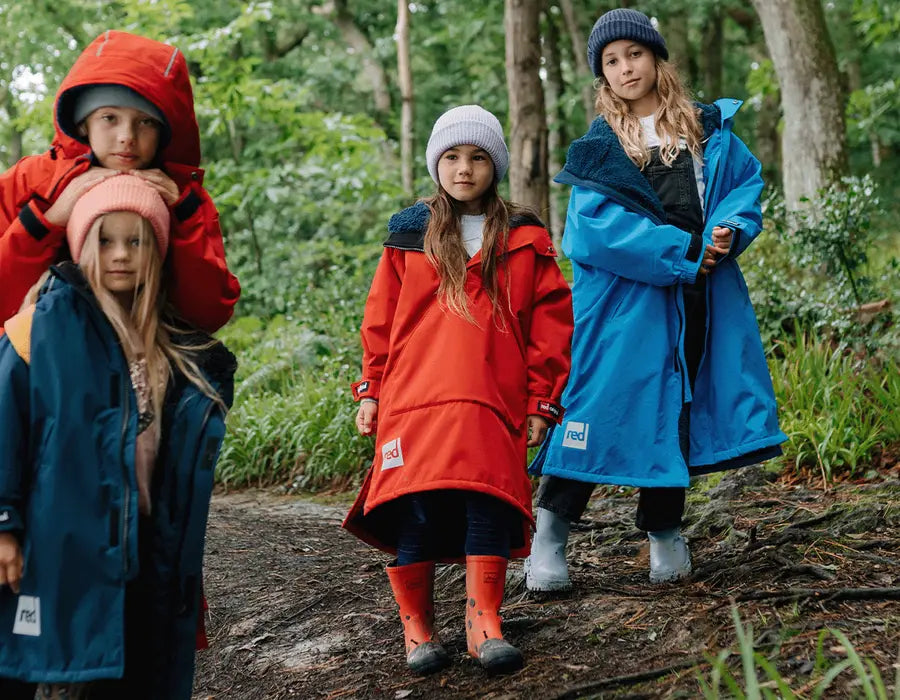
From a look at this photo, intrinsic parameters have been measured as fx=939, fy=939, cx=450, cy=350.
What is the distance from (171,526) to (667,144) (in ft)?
7.60

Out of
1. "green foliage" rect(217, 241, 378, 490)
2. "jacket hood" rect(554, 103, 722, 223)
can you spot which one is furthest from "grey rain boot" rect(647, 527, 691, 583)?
"green foliage" rect(217, 241, 378, 490)

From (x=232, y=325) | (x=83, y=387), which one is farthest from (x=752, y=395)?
(x=232, y=325)

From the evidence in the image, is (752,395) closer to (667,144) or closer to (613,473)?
(613,473)

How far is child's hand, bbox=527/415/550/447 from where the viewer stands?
3127 millimetres

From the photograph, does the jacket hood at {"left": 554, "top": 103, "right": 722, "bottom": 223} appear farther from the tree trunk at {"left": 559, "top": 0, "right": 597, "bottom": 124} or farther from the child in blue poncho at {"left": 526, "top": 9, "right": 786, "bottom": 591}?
the tree trunk at {"left": 559, "top": 0, "right": 597, "bottom": 124}

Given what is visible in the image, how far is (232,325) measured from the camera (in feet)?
36.2

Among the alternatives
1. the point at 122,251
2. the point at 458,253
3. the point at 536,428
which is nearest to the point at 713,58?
the point at 458,253

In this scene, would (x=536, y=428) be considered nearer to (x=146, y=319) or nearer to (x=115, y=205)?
(x=146, y=319)

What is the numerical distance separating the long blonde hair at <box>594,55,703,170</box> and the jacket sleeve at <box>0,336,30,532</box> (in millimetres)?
2345

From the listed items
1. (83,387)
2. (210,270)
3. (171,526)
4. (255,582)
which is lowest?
(255,582)

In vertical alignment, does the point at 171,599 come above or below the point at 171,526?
below

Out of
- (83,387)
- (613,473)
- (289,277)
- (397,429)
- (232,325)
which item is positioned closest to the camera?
(83,387)

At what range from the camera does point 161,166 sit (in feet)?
8.77

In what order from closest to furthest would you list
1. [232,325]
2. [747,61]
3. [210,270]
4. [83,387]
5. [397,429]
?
[83,387]
[210,270]
[397,429]
[232,325]
[747,61]
